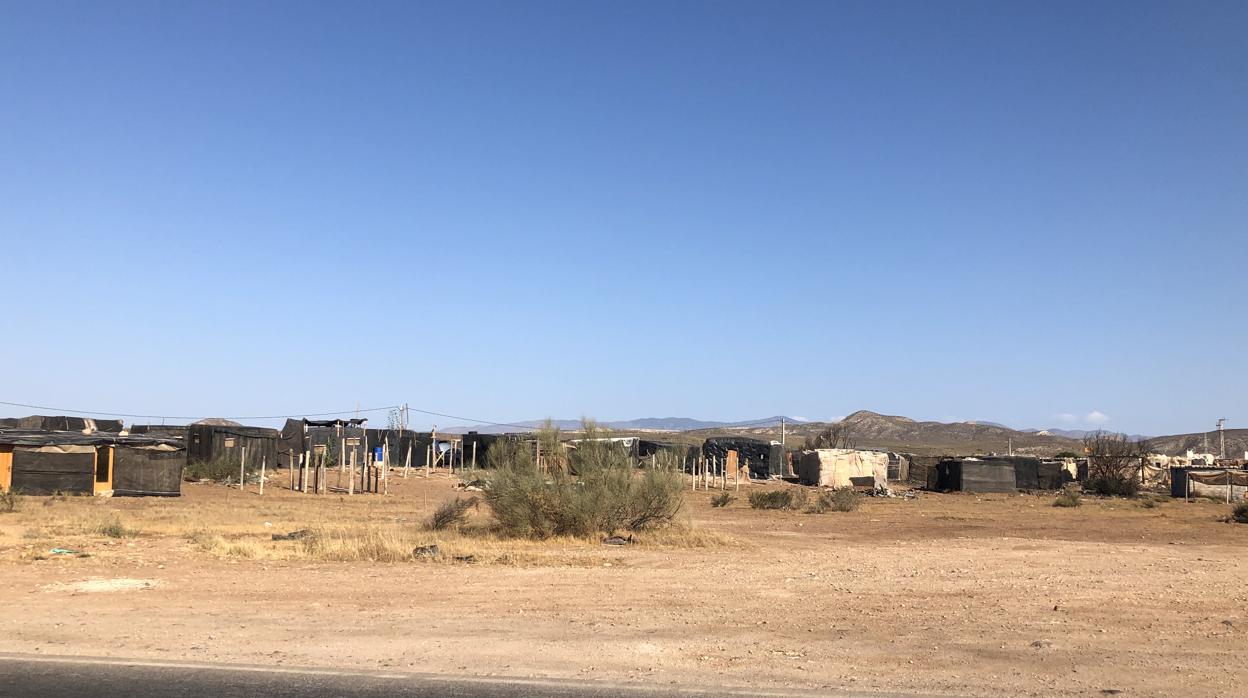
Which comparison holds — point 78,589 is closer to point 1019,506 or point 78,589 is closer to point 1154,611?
point 1154,611

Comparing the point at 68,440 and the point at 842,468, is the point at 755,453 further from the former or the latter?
the point at 68,440

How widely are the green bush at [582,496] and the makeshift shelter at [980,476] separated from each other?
103ft

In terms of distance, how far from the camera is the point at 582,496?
833 inches

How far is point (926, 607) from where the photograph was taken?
12.6 meters

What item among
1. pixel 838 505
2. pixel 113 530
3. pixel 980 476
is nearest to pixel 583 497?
pixel 113 530

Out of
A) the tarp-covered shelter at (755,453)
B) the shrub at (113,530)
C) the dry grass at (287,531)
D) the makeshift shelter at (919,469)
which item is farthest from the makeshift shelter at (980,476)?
the shrub at (113,530)

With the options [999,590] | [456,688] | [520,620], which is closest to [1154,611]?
[999,590]

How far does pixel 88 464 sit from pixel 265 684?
2971 centimetres

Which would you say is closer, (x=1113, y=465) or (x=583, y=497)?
(x=583, y=497)

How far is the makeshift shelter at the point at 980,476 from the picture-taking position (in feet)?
164

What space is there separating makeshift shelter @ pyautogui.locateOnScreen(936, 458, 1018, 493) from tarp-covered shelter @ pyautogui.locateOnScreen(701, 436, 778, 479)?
13151mm

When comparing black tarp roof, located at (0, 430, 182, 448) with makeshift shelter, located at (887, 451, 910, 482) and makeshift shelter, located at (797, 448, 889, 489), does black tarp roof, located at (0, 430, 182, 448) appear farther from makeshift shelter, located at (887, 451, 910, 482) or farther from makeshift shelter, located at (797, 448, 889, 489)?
makeshift shelter, located at (887, 451, 910, 482)

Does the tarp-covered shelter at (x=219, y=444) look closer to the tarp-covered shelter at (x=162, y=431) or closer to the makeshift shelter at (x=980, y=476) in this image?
the tarp-covered shelter at (x=162, y=431)

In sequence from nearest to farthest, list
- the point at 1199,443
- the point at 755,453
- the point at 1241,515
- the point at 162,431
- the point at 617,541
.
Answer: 1. the point at 617,541
2. the point at 1241,515
3. the point at 162,431
4. the point at 755,453
5. the point at 1199,443
